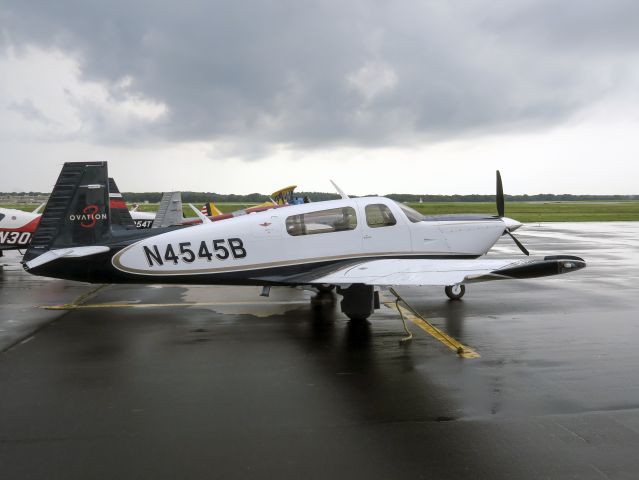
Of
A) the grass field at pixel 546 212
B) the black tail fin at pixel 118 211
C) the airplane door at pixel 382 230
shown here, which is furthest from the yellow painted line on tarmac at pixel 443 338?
the grass field at pixel 546 212

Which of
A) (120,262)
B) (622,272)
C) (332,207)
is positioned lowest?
(622,272)

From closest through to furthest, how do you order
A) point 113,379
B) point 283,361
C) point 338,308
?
point 113,379, point 283,361, point 338,308

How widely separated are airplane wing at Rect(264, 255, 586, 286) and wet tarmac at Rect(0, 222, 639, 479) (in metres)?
0.89

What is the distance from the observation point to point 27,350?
7281mm

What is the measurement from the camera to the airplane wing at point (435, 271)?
6.77 meters

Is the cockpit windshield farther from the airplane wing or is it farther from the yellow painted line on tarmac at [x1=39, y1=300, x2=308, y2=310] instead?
the yellow painted line on tarmac at [x1=39, y1=300, x2=308, y2=310]

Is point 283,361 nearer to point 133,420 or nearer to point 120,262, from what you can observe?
point 133,420

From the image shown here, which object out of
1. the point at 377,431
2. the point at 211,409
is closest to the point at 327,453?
the point at 377,431

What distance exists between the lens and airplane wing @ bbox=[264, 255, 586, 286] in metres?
6.77

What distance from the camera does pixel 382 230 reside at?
964 cm

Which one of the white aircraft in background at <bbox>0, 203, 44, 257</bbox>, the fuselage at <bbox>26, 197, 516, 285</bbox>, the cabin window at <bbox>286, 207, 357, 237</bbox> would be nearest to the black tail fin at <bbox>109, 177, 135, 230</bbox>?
the white aircraft in background at <bbox>0, 203, 44, 257</bbox>

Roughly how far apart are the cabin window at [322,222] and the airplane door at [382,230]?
25 centimetres

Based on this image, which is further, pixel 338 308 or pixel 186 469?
pixel 338 308

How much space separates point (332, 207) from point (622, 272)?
9984 mm
